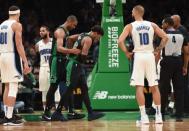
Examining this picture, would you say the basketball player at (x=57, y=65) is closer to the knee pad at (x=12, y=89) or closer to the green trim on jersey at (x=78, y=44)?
the green trim on jersey at (x=78, y=44)

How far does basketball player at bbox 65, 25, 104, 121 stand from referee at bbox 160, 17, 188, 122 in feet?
Result: 4.19

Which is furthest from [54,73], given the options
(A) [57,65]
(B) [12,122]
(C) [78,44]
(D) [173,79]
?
(D) [173,79]

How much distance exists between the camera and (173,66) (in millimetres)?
11055

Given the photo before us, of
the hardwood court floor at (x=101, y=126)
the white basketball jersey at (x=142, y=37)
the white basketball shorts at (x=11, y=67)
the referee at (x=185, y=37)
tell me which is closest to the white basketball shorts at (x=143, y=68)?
the white basketball jersey at (x=142, y=37)

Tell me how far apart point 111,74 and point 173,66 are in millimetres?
2631

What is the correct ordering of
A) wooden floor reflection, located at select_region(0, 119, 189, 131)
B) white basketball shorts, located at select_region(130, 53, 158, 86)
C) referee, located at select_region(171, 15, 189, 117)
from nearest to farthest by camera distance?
wooden floor reflection, located at select_region(0, 119, 189, 131) < white basketball shorts, located at select_region(130, 53, 158, 86) < referee, located at select_region(171, 15, 189, 117)

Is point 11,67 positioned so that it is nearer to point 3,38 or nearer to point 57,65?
point 3,38

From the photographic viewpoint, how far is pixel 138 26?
10234 millimetres

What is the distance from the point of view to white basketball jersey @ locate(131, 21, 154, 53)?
33.5 feet

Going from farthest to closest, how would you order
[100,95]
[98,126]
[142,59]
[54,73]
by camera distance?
[100,95] < [54,73] < [142,59] < [98,126]

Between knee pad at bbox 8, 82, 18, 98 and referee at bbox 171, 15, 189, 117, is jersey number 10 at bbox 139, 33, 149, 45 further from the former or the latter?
knee pad at bbox 8, 82, 18, 98

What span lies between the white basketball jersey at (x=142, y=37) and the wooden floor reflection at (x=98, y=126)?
1339 millimetres

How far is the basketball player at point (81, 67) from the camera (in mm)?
11023

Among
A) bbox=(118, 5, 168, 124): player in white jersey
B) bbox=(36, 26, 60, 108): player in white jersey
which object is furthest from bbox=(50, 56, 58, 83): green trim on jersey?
bbox=(118, 5, 168, 124): player in white jersey
